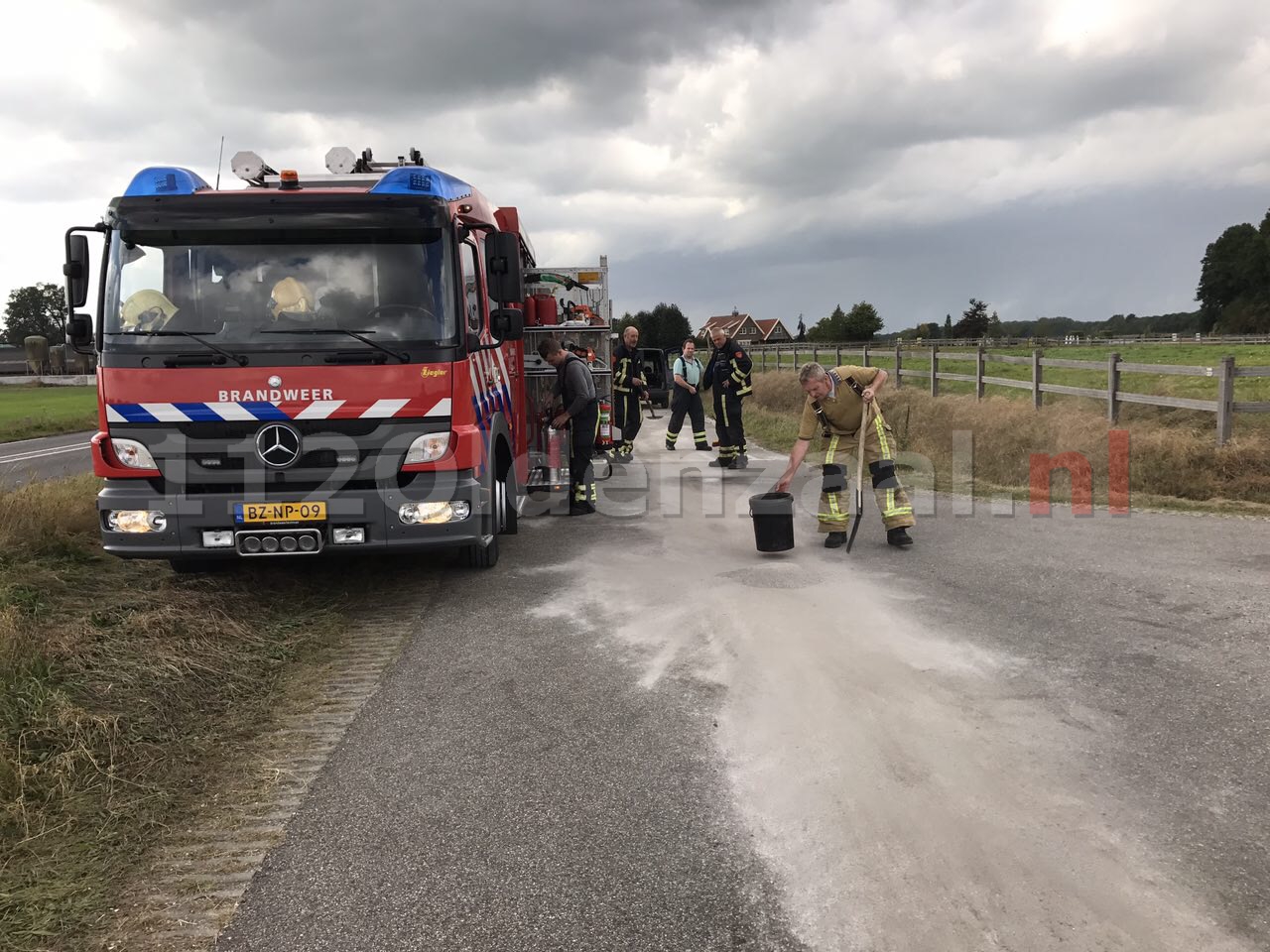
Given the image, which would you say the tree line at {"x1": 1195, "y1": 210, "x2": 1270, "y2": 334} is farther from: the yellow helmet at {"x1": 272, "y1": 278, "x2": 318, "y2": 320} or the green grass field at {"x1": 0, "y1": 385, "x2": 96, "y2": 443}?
the yellow helmet at {"x1": 272, "y1": 278, "x2": 318, "y2": 320}

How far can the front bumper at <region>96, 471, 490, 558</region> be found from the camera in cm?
536

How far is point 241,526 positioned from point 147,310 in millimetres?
1381

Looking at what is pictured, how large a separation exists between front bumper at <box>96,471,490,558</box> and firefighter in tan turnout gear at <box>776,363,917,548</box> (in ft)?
10.2

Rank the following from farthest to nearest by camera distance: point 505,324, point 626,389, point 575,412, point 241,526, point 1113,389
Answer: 1. point 626,389
2. point 1113,389
3. point 575,412
4. point 505,324
5. point 241,526

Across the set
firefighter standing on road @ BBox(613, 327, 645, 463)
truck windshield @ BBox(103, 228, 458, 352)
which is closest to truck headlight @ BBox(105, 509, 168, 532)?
truck windshield @ BBox(103, 228, 458, 352)

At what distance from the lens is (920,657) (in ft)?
15.3

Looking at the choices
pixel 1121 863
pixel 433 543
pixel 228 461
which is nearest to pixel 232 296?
pixel 228 461

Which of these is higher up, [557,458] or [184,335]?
[184,335]

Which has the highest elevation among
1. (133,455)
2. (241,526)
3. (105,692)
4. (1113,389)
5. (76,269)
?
(76,269)

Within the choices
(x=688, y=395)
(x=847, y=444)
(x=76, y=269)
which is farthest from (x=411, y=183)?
(x=688, y=395)

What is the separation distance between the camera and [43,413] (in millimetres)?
26281

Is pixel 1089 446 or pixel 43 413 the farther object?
pixel 43 413

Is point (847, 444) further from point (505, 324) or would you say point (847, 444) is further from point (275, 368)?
point (275, 368)

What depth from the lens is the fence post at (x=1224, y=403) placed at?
32.5 ft
